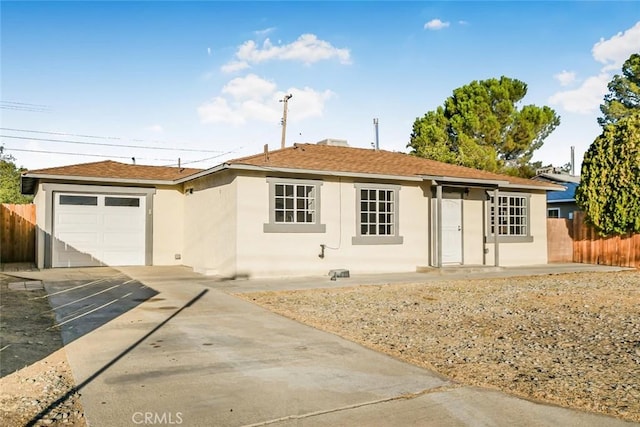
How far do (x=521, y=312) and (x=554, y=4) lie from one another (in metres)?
10.1

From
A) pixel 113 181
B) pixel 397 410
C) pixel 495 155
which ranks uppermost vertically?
pixel 495 155

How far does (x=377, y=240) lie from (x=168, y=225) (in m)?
7.09

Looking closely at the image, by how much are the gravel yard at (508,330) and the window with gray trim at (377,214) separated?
8.82 feet

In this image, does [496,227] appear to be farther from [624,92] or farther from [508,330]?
[624,92]

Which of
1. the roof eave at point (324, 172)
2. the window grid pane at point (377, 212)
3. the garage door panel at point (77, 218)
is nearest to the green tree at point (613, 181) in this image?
the roof eave at point (324, 172)

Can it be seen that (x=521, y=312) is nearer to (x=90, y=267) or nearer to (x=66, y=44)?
(x=90, y=267)

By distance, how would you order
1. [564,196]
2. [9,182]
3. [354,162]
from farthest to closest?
[9,182] < [564,196] < [354,162]

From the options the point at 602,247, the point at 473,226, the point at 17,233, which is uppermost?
the point at 473,226

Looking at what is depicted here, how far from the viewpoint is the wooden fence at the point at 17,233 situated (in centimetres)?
1759

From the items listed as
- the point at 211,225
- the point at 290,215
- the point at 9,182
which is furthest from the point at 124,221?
the point at 9,182

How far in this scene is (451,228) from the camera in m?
16.6

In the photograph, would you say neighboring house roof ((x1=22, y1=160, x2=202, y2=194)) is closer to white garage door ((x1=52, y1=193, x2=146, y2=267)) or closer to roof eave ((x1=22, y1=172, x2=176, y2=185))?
roof eave ((x1=22, y1=172, x2=176, y2=185))

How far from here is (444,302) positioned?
9.98 meters

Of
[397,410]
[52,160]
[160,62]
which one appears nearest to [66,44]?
[160,62]
